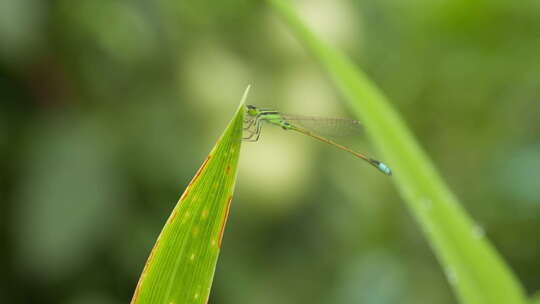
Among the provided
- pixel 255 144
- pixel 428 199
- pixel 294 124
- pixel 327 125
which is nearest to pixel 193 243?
pixel 428 199

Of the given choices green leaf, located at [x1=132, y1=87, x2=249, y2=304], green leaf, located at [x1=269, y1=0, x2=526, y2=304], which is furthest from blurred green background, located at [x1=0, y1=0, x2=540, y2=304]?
green leaf, located at [x1=132, y1=87, x2=249, y2=304]

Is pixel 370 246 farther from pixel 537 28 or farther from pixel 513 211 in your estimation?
pixel 537 28

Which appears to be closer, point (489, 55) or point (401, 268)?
point (401, 268)

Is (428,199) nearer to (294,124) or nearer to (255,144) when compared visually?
(294,124)

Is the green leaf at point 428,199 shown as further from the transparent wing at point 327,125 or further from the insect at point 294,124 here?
the transparent wing at point 327,125

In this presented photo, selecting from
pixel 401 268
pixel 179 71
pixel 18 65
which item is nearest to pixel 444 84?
pixel 401 268

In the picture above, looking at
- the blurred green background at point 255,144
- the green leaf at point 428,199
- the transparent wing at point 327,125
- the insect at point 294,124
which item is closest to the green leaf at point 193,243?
the green leaf at point 428,199
